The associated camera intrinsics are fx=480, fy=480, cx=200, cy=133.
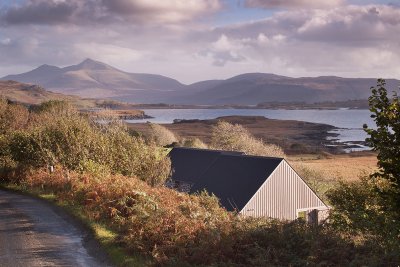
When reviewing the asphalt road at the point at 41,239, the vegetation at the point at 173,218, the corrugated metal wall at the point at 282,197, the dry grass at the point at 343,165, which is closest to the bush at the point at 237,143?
the dry grass at the point at 343,165

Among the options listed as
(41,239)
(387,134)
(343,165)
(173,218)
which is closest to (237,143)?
(343,165)

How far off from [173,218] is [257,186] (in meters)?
21.6

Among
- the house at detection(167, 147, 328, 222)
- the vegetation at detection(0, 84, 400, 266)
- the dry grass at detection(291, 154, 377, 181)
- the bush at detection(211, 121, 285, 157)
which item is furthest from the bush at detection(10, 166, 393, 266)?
the dry grass at detection(291, 154, 377, 181)

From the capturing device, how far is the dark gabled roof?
1534 inches

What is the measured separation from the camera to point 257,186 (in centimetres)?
3859

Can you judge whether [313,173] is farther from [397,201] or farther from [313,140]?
[313,140]

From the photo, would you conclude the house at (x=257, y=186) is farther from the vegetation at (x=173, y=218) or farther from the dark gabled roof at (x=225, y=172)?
the vegetation at (x=173, y=218)

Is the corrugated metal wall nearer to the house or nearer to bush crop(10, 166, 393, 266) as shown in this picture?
the house

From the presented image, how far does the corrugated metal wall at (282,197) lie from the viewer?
38312mm

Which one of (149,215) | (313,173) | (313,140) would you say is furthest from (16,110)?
(313,140)

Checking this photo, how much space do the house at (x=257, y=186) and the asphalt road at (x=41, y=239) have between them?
52.4 feet

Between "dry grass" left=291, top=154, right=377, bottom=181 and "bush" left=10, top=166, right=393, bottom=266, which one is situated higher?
"bush" left=10, top=166, right=393, bottom=266

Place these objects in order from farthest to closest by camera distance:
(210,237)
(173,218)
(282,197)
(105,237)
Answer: (282,197) → (105,237) → (173,218) → (210,237)

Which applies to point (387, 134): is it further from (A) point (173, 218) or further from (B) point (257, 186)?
(B) point (257, 186)
